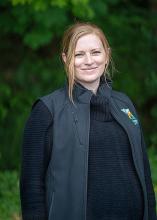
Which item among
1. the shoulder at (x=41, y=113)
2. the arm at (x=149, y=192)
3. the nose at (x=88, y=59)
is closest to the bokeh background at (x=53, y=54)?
the arm at (x=149, y=192)

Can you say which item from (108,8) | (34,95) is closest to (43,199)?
(34,95)

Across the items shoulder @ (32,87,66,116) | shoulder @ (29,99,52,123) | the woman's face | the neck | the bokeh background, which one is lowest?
the bokeh background

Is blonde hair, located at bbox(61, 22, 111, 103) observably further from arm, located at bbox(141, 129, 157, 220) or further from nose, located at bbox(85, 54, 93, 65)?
arm, located at bbox(141, 129, 157, 220)

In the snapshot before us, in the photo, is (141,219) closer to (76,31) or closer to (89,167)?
(89,167)

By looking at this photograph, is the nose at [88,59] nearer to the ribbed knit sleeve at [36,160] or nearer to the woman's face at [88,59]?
the woman's face at [88,59]

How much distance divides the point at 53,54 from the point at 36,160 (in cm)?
743

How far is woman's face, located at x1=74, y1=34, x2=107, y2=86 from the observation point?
371cm

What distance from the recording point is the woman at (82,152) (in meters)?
3.56

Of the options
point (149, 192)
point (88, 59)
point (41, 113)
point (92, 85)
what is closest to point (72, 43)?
point (88, 59)

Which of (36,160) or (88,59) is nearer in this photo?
(36,160)

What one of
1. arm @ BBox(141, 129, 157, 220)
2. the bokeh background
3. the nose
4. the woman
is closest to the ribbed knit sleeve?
the woman

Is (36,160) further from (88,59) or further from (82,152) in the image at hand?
(88,59)

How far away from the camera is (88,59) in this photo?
3.70 meters

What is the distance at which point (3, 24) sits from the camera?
388 inches
